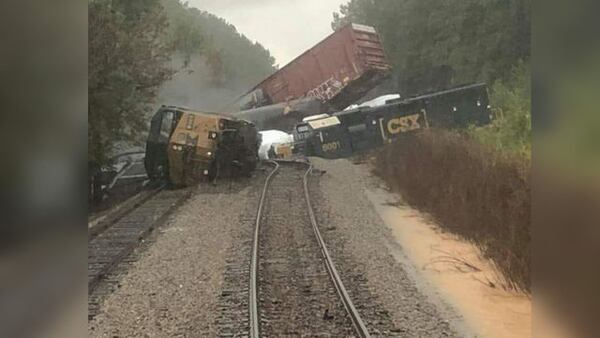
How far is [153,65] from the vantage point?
97.8 inches

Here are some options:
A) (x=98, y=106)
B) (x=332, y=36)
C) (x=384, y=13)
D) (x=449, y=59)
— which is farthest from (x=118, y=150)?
(x=449, y=59)

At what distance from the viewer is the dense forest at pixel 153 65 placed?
2426 mm

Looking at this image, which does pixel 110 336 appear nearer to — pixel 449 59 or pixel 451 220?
pixel 451 220

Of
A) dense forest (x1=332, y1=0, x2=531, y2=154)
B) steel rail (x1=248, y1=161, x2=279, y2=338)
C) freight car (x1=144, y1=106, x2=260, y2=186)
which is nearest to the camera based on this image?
steel rail (x1=248, y1=161, x2=279, y2=338)

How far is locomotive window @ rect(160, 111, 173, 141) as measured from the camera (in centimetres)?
245

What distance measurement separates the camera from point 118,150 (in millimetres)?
2447

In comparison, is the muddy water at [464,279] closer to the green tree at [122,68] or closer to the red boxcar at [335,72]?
the red boxcar at [335,72]

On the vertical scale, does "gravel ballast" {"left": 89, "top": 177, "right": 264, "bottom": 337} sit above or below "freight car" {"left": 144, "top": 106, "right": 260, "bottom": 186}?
below

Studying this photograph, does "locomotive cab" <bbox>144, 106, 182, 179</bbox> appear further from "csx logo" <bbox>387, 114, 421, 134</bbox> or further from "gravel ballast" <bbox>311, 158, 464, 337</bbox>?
"csx logo" <bbox>387, 114, 421, 134</bbox>

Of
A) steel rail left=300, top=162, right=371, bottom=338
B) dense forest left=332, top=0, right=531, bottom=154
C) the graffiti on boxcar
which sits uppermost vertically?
dense forest left=332, top=0, right=531, bottom=154

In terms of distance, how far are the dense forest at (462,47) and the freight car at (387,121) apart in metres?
0.04

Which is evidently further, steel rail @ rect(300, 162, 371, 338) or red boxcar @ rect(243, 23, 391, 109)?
red boxcar @ rect(243, 23, 391, 109)

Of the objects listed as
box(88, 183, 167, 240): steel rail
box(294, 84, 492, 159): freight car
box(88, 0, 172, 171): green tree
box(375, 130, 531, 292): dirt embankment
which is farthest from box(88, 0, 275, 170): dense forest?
box(375, 130, 531, 292): dirt embankment

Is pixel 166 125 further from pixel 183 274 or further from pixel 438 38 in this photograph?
pixel 438 38
